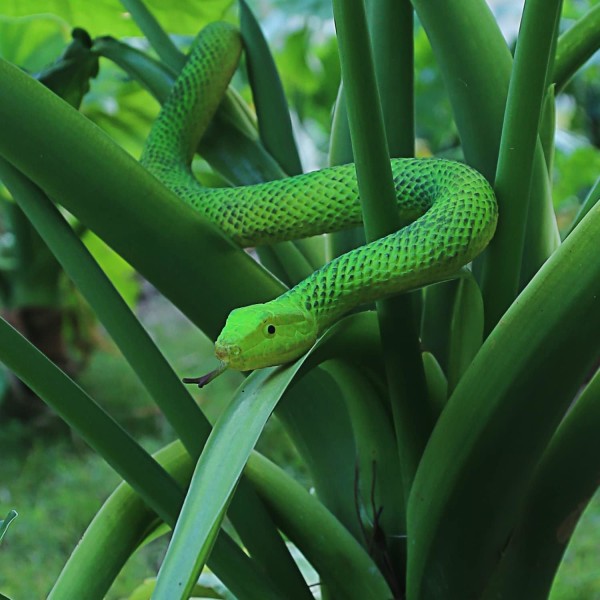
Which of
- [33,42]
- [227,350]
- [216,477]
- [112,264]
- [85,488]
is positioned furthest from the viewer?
[85,488]

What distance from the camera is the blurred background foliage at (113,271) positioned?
1168 mm

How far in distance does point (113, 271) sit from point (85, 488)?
0.50m

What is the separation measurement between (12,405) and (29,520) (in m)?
0.54

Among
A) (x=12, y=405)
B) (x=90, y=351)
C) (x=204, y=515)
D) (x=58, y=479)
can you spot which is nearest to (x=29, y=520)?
(x=58, y=479)

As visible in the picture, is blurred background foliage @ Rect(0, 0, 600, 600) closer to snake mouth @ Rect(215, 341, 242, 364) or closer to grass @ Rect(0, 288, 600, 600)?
grass @ Rect(0, 288, 600, 600)

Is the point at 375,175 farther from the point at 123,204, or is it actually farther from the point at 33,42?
→ the point at 33,42

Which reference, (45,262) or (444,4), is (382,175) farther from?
(45,262)

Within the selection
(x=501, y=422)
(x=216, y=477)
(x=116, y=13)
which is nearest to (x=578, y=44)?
(x=501, y=422)

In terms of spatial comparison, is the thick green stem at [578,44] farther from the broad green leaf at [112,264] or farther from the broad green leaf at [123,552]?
the broad green leaf at [112,264]

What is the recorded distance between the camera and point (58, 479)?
5.85 ft

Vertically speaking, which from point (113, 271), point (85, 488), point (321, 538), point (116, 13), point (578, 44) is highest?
point (116, 13)

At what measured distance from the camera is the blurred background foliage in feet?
3.83

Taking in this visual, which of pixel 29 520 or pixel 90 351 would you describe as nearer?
pixel 29 520

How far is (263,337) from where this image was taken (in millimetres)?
462
